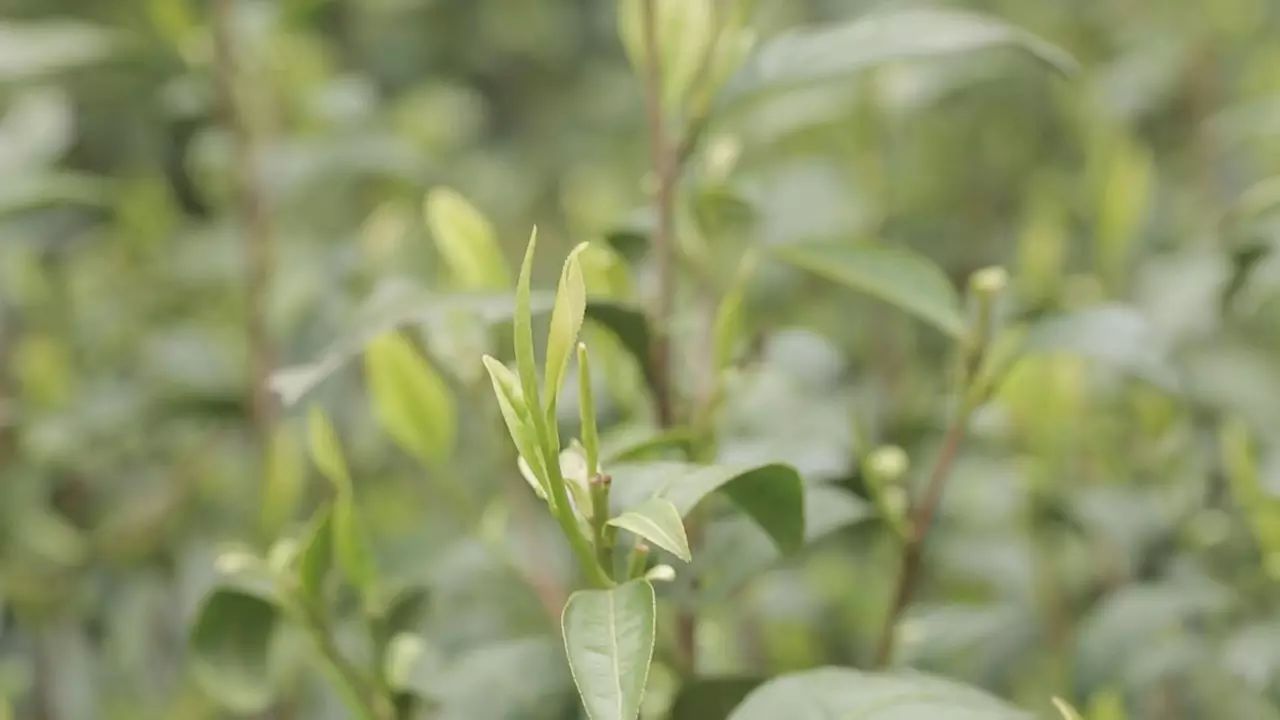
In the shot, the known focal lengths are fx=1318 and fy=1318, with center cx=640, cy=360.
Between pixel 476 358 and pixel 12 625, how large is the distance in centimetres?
53

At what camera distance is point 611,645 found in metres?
0.43

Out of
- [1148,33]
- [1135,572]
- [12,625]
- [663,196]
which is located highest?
[663,196]

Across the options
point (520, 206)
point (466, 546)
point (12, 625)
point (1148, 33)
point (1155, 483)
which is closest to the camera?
point (466, 546)

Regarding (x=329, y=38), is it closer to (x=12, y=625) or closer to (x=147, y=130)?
(x=147, y=130)

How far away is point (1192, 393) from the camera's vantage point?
873 millimetres

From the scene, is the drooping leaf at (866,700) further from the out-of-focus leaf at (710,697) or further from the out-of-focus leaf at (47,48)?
the out-of-focus leaf at (47,48)

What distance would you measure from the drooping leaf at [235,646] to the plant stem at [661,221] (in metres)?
0.20

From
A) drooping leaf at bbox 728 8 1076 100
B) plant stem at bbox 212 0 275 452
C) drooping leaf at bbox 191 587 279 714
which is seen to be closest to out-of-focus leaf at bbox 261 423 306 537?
drooping leaf at bbox 191 587 279 714

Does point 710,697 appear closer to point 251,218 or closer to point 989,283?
point 989,283

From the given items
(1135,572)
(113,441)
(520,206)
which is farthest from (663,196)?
(520,206)

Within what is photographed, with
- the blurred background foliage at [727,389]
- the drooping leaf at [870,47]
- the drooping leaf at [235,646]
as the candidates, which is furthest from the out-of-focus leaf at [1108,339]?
the drooping leaf at [235,646]

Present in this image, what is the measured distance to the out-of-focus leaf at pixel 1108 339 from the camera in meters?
0.60

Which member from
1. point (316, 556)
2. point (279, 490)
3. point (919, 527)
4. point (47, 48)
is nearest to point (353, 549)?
point (316, 556)

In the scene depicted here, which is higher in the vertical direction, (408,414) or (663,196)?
(663,196)
